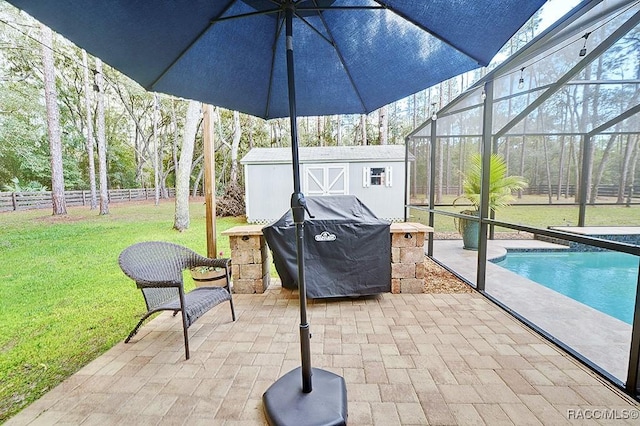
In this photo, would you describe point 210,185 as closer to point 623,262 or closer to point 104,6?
point 104,6

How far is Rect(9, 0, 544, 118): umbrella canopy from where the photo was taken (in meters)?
1.33

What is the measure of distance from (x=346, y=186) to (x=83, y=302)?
25.3 feet

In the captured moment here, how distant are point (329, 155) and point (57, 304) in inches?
321

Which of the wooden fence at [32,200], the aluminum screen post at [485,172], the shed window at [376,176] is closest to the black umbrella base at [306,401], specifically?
the aluminum screen post at [485,172]

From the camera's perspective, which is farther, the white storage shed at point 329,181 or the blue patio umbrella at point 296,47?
the white storage shed at point 329,181

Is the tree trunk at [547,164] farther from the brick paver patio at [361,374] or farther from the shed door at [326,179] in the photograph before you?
the shed door at [326,179]

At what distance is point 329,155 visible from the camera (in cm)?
998

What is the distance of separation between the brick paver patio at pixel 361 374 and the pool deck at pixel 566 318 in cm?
24

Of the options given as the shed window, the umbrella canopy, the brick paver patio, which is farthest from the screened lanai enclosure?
the shed window

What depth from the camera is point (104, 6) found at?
1.25m

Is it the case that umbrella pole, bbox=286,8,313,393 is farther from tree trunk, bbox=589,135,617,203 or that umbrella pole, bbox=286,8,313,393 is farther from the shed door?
the shed door

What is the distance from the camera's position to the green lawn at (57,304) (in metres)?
2.05

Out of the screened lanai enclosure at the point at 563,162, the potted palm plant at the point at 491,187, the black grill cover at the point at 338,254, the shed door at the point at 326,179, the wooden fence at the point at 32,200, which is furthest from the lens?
the wooden fence at the point at 32,200

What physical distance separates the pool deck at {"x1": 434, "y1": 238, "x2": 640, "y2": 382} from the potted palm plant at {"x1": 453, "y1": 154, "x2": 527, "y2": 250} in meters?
1.22
